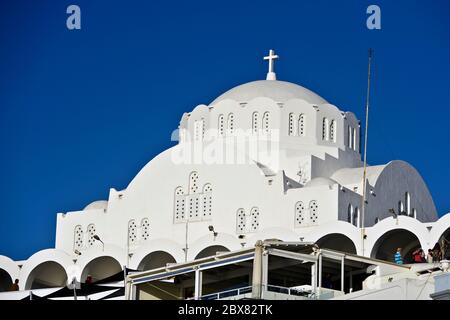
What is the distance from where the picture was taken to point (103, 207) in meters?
51.9

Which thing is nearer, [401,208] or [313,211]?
[313,211]

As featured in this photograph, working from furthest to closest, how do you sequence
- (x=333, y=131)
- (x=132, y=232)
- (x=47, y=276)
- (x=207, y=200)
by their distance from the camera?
(x=333, y=131)
(x=47, y=276)
(x=132, y=232)
(x=207, y=200)

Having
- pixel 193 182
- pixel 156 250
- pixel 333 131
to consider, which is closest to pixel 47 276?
pixel 156 250

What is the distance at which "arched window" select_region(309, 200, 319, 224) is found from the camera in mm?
46144

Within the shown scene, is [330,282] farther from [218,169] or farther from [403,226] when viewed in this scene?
[218,169]

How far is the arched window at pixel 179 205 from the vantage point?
48625mm

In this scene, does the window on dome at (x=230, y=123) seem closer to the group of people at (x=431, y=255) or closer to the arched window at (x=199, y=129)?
the arched window at (x=199, y=129)

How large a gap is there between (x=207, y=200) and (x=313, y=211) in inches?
169

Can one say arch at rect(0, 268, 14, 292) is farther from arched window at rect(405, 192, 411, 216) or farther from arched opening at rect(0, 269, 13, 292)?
arched window at rect(405, 192, 411, 216)

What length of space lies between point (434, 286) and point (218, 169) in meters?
19.8

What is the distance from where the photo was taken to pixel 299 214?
46.5 meters

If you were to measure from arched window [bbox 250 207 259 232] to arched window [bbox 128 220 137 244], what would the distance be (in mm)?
5065

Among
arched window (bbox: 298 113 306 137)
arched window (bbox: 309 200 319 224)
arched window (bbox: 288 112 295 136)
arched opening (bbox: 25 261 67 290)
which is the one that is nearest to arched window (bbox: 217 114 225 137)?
arched window (bbox: 288 112 295 136)

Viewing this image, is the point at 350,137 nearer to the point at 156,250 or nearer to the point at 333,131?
the point at 333,131
